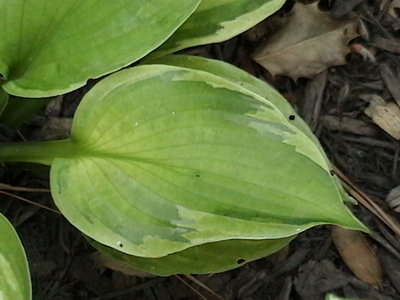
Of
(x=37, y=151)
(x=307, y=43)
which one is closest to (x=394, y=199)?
(x=307, y=43)

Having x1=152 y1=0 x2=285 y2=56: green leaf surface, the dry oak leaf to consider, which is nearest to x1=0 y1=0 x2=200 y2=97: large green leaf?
x1=152 y1=0 x2=285 y2=56: green leaf surface

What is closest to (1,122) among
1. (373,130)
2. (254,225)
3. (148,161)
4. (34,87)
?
(34,87)

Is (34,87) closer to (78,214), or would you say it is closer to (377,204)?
(78,214)

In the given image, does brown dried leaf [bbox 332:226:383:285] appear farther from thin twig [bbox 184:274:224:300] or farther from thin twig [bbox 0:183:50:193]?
thin twig [bbox 0:183:50:193]

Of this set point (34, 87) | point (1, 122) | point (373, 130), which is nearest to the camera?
point (34, 87)

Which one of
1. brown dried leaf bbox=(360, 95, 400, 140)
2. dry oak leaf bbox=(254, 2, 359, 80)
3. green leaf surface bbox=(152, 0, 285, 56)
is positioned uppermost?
green leaf surface bbox=(152, 0, 285, 56)

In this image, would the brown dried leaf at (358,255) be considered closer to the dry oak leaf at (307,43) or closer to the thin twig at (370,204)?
the thin twig at (370,204)
